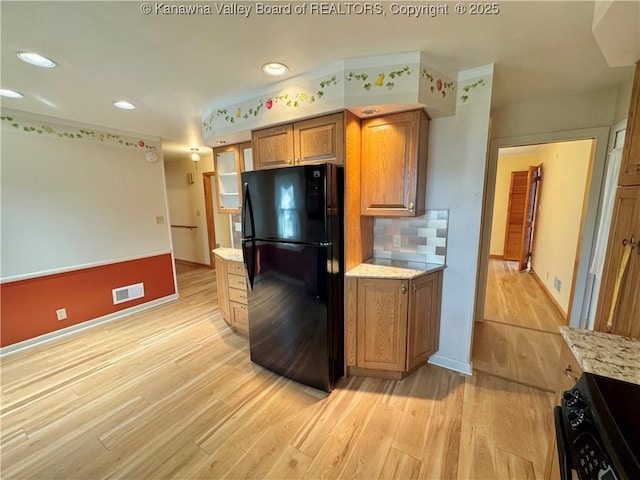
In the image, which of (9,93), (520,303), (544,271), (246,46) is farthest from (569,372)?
(9,93)

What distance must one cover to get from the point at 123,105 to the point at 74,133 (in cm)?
101

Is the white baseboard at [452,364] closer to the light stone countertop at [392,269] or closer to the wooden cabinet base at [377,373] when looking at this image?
the wooden cabinet base at [377,373]

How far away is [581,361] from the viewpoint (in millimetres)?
959

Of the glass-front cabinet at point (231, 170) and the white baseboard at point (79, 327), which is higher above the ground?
the glass-front cabinet at point (231, 170)

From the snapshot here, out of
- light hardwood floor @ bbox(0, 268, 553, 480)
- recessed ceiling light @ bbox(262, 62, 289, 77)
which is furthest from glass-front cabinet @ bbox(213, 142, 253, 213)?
light hardwood floor @ bbox(0, 268, 553, 480)

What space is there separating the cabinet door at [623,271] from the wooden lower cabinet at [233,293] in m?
2.50

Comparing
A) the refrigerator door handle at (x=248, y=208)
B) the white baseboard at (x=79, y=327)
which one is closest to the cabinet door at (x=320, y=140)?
the refrigerator door handle at (x=248, y=208)

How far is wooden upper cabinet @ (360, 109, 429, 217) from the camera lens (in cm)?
190

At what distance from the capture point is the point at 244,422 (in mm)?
1722

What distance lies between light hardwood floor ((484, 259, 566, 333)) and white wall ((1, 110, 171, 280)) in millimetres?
4610

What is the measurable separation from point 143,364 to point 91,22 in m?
2.52

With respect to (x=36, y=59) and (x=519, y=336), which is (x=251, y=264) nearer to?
(x=36, y=59)

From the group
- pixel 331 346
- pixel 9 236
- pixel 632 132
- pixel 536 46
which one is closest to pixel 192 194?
pixel 9 236

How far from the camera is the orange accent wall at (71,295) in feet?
8.41
